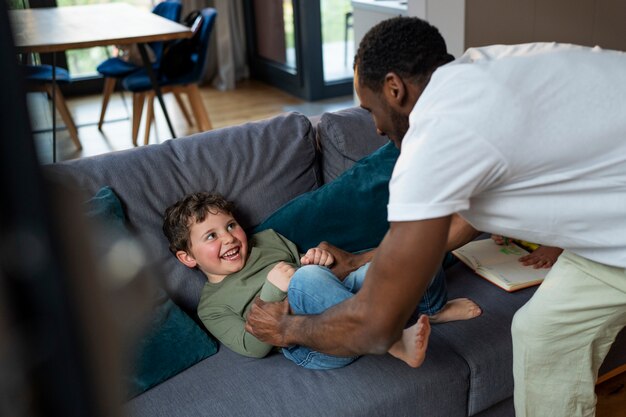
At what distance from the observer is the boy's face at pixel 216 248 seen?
71.9 inches

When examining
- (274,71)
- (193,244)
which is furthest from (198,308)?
(274,71)

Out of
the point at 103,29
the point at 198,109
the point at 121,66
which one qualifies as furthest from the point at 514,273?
the point at 121,66

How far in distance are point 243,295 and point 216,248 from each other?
0.50ft

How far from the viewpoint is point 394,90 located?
1331 millimetres

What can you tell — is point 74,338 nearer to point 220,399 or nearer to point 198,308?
point 220,399

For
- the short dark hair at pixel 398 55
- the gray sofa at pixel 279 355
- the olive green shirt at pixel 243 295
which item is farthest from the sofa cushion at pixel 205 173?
the short dark hair at pixel 398 55

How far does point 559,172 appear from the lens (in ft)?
3.84

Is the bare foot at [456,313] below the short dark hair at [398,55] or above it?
below

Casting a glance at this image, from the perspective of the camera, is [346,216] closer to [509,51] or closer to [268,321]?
[268,321]

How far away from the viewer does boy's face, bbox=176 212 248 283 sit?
1.83 meters

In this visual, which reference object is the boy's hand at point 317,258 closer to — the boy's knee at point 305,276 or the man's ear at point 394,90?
the boy's knee at point 305,276

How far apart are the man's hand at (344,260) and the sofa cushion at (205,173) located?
11.6 inches

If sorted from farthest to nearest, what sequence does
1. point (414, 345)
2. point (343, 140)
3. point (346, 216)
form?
point (343, 140), point (346, 216), point (414, 345)

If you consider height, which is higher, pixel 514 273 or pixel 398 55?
pixel 398 55
